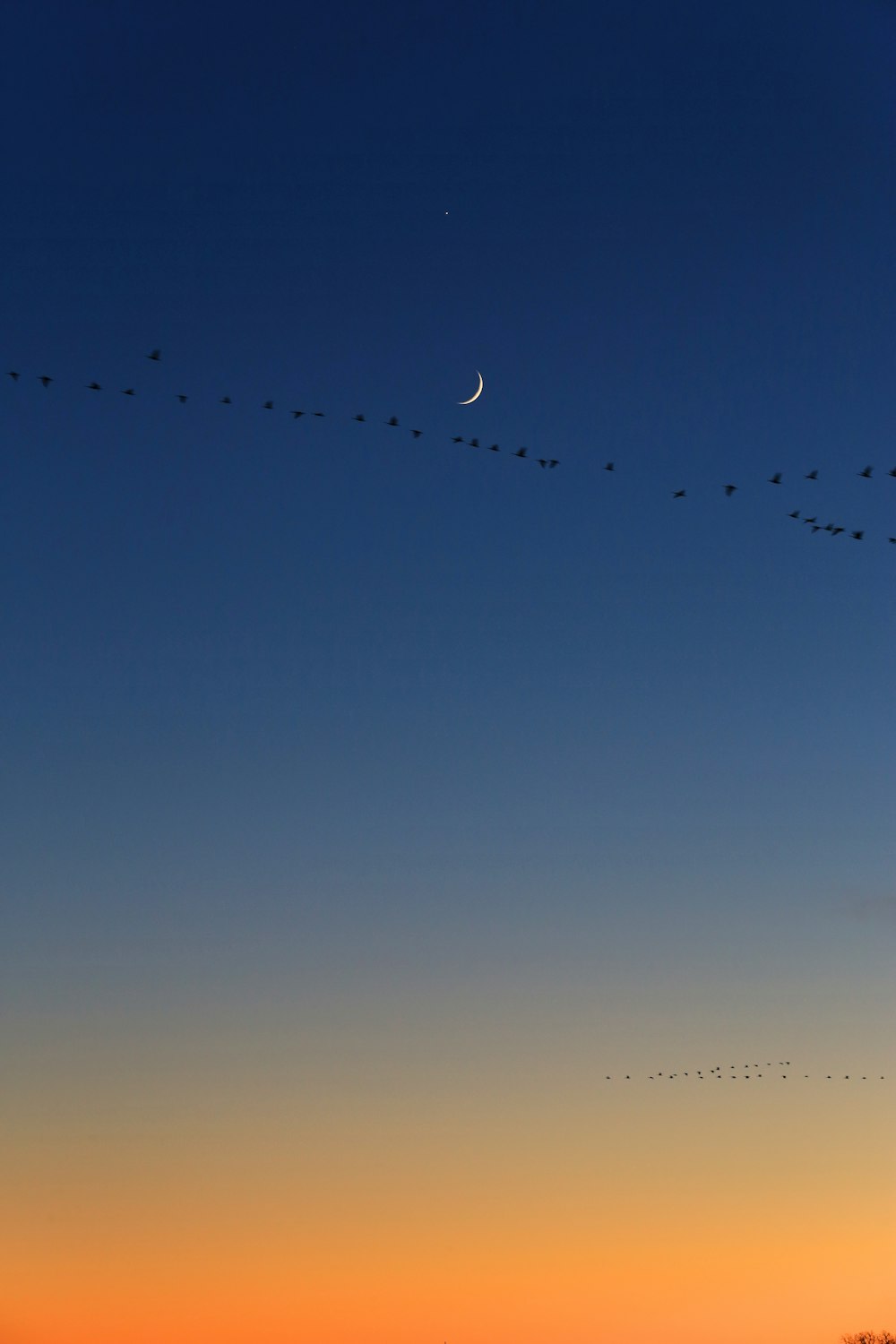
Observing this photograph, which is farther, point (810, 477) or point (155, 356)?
point (155, 356)

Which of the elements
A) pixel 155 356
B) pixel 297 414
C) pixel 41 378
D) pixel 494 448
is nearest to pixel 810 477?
pixel 494 448

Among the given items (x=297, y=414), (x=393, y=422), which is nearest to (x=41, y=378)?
(x=297, y=414)

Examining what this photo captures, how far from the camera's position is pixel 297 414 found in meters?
43.2

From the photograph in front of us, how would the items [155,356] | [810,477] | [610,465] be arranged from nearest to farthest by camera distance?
[810,477]
[155,356]
[610,465]

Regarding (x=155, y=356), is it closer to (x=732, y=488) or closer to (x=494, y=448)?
(x=494, y=448)

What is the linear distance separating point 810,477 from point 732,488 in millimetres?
5532

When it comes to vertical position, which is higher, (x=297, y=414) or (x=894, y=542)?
(x=297, y=414)

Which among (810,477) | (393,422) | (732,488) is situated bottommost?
(810,477)

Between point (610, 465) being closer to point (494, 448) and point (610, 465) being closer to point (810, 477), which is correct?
point (494, 448)

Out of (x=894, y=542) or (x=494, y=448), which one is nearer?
(x=494, y=448)

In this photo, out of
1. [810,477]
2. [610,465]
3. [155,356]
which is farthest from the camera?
[610,465]

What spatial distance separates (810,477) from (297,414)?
16.3 m

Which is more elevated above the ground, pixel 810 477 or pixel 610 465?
pixel 610 465

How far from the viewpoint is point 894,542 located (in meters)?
44.7
